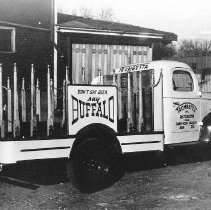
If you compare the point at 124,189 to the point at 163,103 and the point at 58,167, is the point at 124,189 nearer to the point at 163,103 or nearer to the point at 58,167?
the point at 163,103

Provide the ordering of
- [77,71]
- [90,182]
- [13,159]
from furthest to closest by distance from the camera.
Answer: [77,71] < [90,182] < [13,159]

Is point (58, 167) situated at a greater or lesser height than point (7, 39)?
lesser

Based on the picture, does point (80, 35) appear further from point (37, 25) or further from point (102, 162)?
point (102, 162)

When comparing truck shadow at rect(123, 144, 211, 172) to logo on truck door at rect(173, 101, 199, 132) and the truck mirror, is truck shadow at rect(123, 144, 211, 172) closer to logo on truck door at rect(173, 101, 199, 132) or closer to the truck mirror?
logo on truck door at rect(173, 101, 199, 132)

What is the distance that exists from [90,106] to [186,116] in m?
2.45

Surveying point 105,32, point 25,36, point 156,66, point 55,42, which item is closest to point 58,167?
point 156,66

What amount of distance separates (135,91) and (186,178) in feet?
6.19

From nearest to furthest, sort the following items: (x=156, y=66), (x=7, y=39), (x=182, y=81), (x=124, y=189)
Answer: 1. (x=124, y=189)
2. (x=156, y=66)
3. (x=182, y=81)
4. (x=7, y=39)

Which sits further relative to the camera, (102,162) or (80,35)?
(80,35)

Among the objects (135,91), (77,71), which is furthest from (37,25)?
(135,91)

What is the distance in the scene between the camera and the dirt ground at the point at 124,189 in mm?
6570

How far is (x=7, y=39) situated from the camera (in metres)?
12.8

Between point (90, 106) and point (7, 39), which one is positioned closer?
point (90, 106)

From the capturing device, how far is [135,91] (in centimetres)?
849
